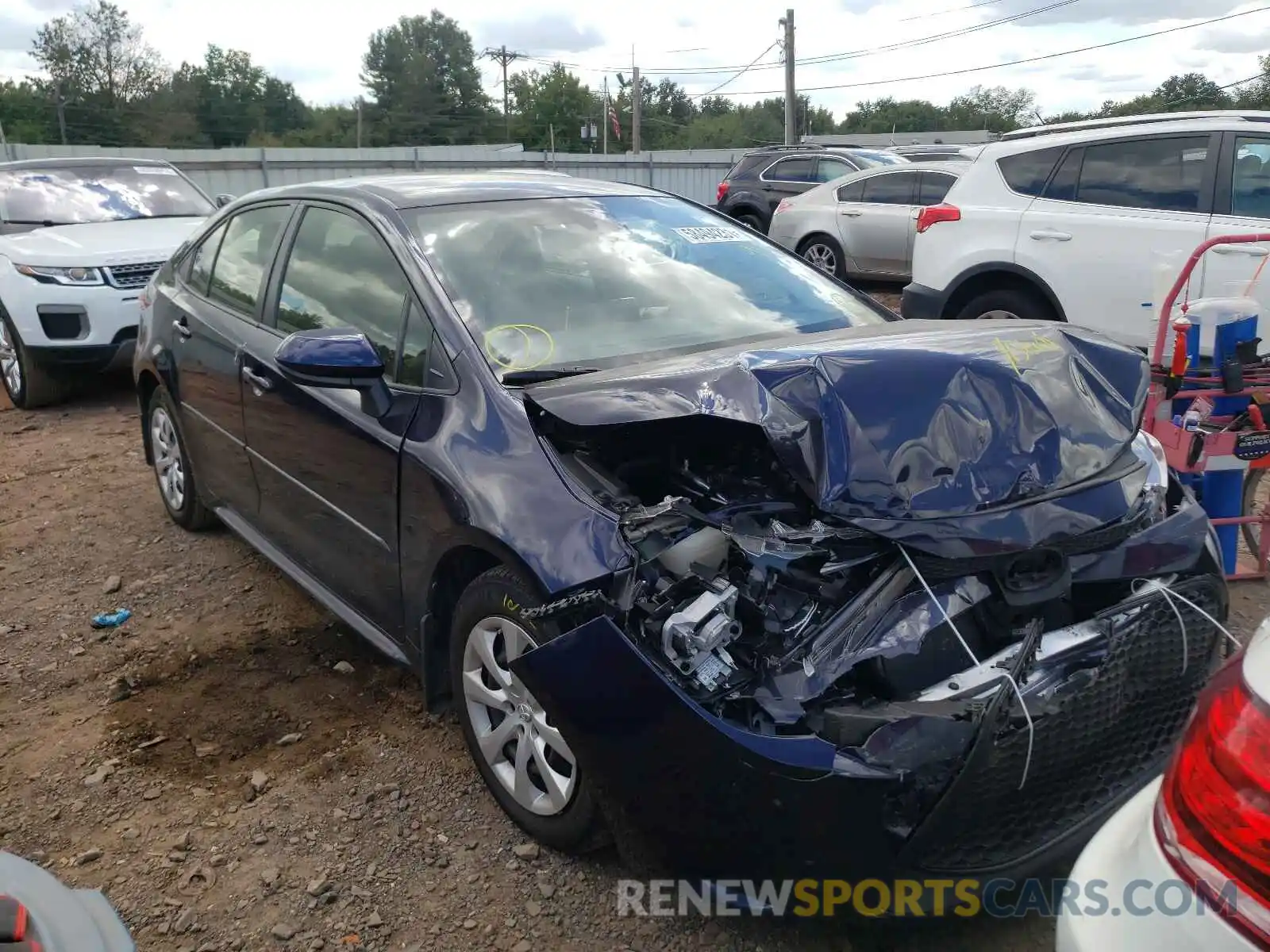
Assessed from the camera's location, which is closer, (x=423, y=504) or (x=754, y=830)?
(x=754, y=830)

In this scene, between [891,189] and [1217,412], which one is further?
[891,189]

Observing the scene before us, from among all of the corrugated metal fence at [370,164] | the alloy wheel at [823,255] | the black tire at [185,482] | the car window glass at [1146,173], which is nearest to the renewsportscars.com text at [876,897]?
the black tire at [185,482]

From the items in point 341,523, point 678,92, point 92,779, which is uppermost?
point 678,92

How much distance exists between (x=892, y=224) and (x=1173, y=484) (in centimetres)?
886

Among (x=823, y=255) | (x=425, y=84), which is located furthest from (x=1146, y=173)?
(x=425, y=84)

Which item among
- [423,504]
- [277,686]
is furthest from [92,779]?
[423,504]

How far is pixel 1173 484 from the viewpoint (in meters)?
2.79

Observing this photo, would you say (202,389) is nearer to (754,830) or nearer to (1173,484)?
(754,830)

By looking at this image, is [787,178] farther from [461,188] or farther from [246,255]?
[461,188]

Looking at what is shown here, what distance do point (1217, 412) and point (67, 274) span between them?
7102mm

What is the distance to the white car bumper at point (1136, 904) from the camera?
1184 mm

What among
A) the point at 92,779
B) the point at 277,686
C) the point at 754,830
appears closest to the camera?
the point at 754,830

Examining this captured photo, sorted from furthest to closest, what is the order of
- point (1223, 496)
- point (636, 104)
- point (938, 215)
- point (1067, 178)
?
1. point (636, 104)
2. point (938, 215)
3. point (1067, 178)
4. point (1223, 496)

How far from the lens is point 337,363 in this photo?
283 centimetres
